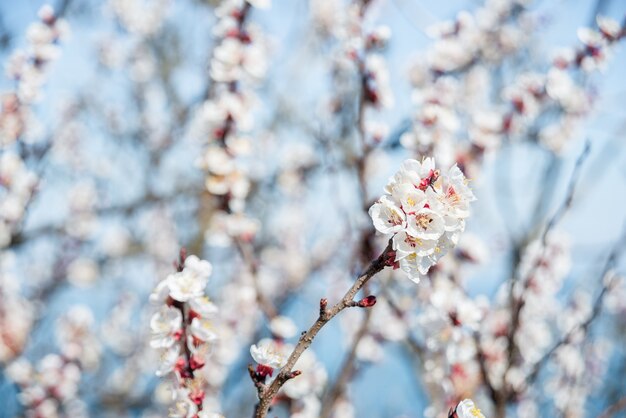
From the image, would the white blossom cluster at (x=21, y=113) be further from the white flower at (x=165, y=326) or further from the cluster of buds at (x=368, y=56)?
the white flower at (x=165, y=326)

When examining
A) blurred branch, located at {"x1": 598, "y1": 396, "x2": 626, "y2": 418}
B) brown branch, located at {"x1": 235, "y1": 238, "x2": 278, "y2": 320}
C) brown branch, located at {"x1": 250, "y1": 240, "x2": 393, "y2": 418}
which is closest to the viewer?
brown branch, located at {"x1": 250, "y1": 240, "x2": 393, "y2": 418}

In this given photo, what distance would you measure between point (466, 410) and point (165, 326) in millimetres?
691

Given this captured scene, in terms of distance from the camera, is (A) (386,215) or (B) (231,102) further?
(B) (231,102)

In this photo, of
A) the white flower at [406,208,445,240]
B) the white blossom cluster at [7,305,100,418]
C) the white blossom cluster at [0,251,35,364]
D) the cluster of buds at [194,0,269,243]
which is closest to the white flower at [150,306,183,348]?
the white flower at [406,208,445,240]

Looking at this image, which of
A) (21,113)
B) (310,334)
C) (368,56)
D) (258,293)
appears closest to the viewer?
(310,334)

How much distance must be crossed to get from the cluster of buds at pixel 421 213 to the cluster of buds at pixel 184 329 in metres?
0.47

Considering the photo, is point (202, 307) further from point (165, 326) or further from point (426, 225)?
point (426, 225)

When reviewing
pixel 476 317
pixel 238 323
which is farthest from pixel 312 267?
pixel 476 317

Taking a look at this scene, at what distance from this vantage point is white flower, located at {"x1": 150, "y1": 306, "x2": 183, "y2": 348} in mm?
1198

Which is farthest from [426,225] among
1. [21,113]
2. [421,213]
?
[21,113]

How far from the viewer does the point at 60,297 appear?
703cm

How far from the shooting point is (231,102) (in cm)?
233

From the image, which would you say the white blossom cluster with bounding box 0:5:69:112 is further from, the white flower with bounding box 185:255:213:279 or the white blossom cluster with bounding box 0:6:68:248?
the white flower with bounding box 185:255:213:279

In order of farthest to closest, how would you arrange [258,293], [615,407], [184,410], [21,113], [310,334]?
[21,113] < [258,293] < [615,407] < [184,410] < [310,334]
